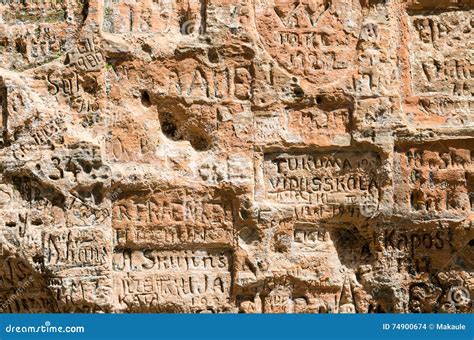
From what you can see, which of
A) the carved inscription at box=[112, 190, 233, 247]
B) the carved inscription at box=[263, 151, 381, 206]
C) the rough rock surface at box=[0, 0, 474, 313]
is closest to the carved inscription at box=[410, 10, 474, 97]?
the rough rock surface at box=[0, 0, 474, 313]

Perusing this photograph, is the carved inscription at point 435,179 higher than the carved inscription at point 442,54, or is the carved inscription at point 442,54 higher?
the carved inscription at point 442,54

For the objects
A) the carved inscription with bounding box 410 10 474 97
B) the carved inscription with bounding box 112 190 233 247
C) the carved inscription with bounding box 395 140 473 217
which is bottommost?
the carved inscription with bounding box 112 190 233 247

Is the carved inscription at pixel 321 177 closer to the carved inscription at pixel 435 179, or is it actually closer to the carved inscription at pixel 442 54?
the carved inscription at pixel 435 179

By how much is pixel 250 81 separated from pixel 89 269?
1531mm

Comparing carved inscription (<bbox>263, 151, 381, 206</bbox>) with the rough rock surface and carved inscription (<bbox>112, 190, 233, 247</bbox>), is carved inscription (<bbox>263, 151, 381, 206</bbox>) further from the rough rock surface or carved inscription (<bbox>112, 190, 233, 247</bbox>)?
carved inscription (<bbox>112, 190, 233, 247</bbox>)

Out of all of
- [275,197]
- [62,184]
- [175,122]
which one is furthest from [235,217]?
[62,184]

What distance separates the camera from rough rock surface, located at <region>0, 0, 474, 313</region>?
6113 mm

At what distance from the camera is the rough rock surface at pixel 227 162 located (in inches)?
241

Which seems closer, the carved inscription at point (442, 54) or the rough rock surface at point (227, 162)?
the rough rock surface at point (227, 162)

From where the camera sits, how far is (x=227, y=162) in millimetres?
6148

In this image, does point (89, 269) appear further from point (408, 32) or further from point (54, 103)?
point (408, 32)

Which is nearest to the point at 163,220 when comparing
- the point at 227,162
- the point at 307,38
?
the point at 227,162

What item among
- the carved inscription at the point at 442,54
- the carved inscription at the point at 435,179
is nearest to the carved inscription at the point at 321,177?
the carved inscription at the point at 435,179

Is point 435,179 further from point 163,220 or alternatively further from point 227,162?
point 163,220
